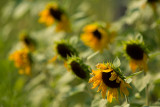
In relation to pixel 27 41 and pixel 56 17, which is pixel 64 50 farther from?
pixel 27 41

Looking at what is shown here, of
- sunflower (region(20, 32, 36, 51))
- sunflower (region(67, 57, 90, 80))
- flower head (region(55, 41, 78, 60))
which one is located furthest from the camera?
sunflower (region(20, 32, 36, 51))

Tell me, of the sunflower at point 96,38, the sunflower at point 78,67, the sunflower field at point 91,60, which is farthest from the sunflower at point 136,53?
the sunflower at point 96,38

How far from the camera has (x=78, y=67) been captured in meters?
0.75

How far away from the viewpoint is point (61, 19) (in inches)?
51.0

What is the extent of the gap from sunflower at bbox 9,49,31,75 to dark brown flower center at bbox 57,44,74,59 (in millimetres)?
317

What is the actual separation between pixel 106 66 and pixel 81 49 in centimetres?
43

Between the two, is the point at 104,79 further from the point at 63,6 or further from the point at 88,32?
the point at 63,6

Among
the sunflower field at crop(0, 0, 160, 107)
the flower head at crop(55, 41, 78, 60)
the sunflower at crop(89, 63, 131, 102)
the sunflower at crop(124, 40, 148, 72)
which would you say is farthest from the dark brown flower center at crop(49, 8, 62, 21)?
the sunflower at crop(89, 63, 131, 102)

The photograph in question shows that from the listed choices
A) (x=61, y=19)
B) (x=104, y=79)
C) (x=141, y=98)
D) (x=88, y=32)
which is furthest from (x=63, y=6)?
(x=104, y=79)

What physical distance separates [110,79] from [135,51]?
8.2 inches

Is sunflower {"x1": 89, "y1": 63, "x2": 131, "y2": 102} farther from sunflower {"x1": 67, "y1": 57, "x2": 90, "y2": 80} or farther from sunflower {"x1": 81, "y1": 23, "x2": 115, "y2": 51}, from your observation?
sunflower {"x1": 81, "y1": 23, "x2": 115, "y2": 51}

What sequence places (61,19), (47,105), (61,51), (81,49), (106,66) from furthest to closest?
(61,19), (47,105), (81,49), (61,51), (106,66)

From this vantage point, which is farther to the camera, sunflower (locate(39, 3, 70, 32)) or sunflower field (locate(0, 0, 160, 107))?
sunflower (locate(39, 3, 70, 32))

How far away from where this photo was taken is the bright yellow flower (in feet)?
2.53
